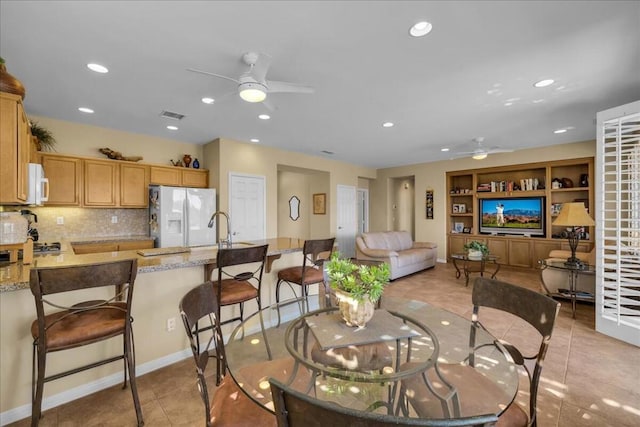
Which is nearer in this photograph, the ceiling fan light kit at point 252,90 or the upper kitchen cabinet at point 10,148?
the upper kitchen cabinet at point 10,148

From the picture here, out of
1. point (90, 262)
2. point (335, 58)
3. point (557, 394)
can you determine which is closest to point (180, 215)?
point (90, 262)

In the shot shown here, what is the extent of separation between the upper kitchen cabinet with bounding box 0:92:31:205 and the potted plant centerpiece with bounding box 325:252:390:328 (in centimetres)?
226

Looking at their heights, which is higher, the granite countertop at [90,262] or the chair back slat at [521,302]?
the granite countertop at [90,262]

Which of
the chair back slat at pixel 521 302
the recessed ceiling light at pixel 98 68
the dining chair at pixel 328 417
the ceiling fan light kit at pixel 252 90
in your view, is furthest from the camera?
the recessed ceiling light at pixel 98 68

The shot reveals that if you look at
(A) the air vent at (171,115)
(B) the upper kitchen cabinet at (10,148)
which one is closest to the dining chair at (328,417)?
(B) the upper kitchen cabinet at (10,148)

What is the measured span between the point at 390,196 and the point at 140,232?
6458 mm

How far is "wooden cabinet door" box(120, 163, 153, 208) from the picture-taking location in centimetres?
452

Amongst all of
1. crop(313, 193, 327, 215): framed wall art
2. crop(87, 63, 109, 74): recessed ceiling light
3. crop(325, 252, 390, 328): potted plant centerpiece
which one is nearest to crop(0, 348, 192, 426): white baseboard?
crop(325, 252, 390, 328): potted plant centerpiece

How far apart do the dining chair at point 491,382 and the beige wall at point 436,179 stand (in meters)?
5.90

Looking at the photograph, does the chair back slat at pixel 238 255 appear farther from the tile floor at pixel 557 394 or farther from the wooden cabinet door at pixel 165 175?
the wooden cabinet door at pixel 165 175

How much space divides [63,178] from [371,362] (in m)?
4.86

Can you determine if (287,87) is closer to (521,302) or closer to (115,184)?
(521,302)

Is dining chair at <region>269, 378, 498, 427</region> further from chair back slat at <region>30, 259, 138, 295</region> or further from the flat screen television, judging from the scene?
the flat screen television

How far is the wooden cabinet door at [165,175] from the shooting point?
4.78 metres
